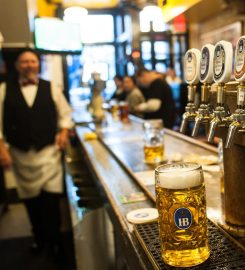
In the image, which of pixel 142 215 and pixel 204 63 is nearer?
pixel 204 63

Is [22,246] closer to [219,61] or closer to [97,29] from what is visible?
[219,61]

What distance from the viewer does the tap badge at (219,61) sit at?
2.61 feet

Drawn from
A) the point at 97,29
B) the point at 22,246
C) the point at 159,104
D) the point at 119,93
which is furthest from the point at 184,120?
the point at 97,29

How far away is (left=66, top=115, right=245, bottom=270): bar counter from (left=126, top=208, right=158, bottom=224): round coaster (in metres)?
0.02

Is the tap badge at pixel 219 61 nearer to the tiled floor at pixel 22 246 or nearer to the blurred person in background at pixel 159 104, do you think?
the tiled floor at pixel 22 246

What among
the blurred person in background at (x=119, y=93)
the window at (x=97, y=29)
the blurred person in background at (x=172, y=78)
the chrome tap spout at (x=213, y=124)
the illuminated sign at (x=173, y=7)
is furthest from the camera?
the window at (x=97, y=29)

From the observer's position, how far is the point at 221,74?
803 mm

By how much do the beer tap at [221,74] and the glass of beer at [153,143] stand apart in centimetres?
102

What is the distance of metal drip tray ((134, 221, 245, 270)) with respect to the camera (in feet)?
2.63

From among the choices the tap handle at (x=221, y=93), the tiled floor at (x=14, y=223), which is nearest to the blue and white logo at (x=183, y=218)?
the tap handle at (x=221, y=93)

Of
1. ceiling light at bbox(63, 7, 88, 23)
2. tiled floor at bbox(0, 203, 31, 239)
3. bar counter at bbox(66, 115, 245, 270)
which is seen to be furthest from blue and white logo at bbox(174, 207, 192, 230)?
ceiling light at bbox(63, 7, 88, 23)

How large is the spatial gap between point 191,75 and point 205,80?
0.08 meters

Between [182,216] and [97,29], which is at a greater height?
[97,29]

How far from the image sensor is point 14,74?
3191mm
